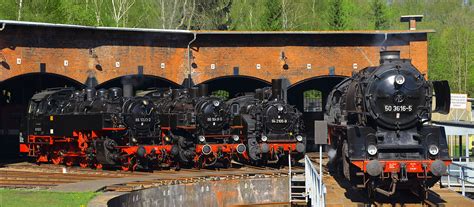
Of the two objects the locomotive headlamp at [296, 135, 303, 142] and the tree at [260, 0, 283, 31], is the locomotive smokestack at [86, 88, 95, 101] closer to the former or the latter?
the locomotive headlamp at [296, 135, 303, 142]

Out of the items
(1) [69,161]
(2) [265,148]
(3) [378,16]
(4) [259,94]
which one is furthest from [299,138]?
(3) [378,16]

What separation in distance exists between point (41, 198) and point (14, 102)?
81.0 feet

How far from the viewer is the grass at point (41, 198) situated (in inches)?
679

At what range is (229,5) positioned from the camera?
65188mm

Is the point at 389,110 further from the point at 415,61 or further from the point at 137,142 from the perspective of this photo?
the point at 415,61

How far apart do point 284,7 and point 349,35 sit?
2310cm

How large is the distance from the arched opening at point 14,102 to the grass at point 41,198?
692 inches

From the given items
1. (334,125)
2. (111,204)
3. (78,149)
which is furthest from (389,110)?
(78,149)

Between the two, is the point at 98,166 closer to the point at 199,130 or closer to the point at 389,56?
the point at 199,130

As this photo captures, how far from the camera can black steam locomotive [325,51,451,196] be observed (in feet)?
57.9

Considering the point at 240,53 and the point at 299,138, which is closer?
A: the point at 299,138

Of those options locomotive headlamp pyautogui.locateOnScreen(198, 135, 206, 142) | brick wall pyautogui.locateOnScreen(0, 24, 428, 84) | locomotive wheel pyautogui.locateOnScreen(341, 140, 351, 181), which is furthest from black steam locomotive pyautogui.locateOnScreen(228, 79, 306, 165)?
locomotive wheel pyautogui.locateOnScreen(341, 140, 351, 181)

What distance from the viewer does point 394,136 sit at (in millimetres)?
18359

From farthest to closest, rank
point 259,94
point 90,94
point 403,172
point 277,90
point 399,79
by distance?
point 259,94 → point 277,90 → point 90,94 → point 399,79 → point 403,172
